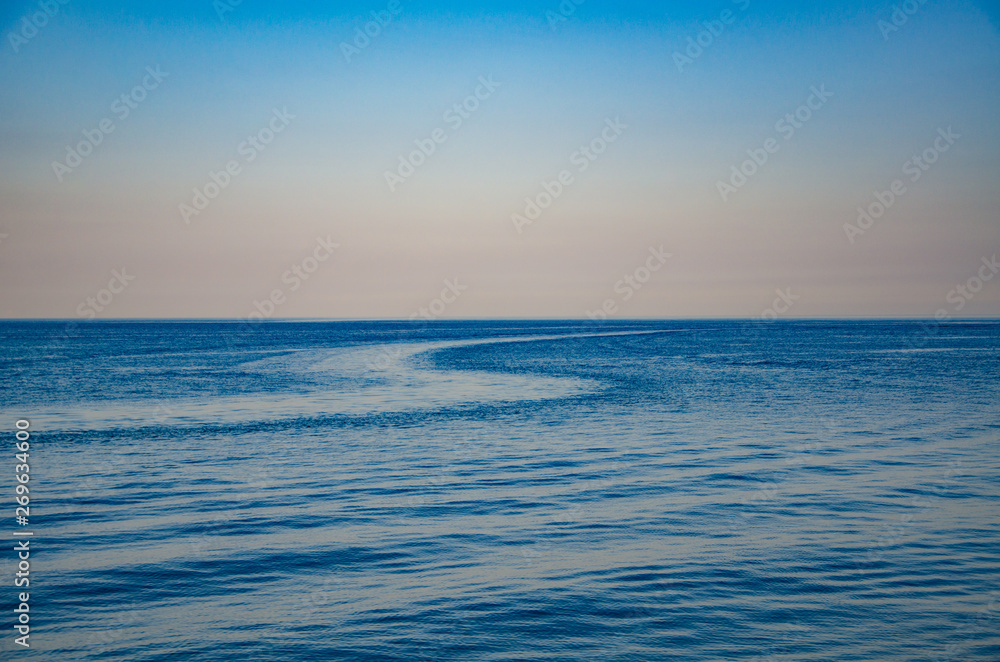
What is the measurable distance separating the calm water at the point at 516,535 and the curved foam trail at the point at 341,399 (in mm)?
560

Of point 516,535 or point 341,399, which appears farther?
point 341,399

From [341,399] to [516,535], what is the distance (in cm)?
2494

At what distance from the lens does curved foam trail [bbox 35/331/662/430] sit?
1148 inches

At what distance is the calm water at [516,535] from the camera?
356 inches

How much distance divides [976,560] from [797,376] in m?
39.5

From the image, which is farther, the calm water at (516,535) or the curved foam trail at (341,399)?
the curved foam trail at (341,399)

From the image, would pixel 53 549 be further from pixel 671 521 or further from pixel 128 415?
pixel 128 415

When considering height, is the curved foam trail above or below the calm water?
above

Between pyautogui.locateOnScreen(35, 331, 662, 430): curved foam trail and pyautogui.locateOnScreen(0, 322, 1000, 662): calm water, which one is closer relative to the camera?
pyautogui.locateOnScreen(0, 322, 1000, 662): calm water

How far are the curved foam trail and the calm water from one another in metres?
→ 0.56

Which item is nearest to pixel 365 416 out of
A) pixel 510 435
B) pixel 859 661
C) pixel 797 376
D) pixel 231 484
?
pixel 510 435

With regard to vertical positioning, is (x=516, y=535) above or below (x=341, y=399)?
below

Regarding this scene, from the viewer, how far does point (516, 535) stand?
13.1 meters

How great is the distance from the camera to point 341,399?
120 feet
